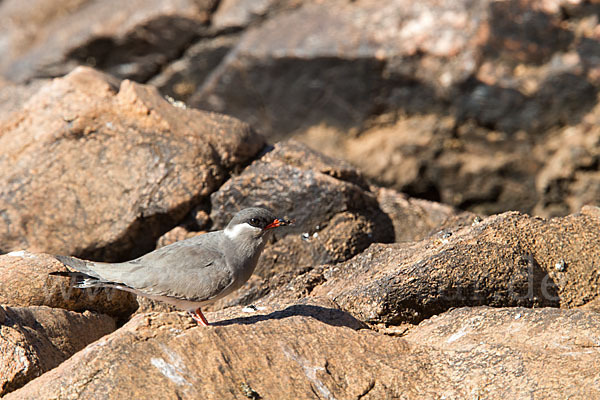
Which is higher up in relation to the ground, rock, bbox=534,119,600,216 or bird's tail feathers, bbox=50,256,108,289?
bird's tail feathers, bbox=50,256,108,289

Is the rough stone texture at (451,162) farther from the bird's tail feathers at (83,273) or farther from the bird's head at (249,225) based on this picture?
Result: the bird's tail feathers at (83,273)

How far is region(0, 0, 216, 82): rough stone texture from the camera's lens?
13844 mm

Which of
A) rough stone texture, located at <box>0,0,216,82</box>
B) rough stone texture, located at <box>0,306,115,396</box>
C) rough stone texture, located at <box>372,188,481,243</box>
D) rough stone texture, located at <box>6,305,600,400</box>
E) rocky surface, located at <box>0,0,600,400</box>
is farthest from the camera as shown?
rough stone texture, located at <box>0,0,216,82</box>

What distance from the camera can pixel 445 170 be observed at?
13172 mm

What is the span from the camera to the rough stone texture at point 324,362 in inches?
209

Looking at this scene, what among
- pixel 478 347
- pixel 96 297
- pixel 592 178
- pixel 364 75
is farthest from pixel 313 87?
pixel 478 347

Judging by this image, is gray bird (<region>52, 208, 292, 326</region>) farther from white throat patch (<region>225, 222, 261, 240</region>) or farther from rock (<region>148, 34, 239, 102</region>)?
rock (<region>148, 34, 239, 102</region>)

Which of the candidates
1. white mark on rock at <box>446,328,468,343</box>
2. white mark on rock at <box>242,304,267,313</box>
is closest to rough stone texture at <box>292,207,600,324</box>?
white mark on rock at <box>446,328,468,343</box>

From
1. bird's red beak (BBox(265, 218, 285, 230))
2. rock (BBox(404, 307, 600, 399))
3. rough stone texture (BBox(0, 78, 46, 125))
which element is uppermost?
rough stone texture (BBox(0, 78, 46, 125))

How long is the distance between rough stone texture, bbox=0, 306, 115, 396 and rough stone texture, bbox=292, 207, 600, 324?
2516 mm

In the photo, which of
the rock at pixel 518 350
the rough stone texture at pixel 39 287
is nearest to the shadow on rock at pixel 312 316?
the rock at pixel 518 350

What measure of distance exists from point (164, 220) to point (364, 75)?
5544 mm

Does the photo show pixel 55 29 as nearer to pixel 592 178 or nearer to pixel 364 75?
pixel 364 75

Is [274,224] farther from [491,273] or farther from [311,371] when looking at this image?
[491,273]
